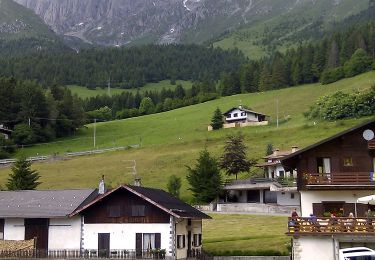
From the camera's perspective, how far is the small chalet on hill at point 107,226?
49.6 meters

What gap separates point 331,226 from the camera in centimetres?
3956

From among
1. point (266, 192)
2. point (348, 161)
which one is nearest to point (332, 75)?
point (266, 192)

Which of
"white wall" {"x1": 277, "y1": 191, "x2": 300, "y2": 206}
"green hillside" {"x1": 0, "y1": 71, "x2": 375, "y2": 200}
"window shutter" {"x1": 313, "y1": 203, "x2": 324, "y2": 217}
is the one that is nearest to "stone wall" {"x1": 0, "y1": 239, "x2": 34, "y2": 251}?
"window shutter" {"x1": 313, "y1": 203, "x2": 324, "y2": 217}

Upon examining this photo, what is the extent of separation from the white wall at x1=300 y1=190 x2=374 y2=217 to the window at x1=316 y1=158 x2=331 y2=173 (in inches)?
65.9

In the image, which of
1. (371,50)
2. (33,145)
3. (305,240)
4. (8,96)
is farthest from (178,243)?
(371,50)

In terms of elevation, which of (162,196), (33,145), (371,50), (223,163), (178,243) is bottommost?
(178,243)

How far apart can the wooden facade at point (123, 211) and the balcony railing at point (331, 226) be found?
12941 millimetres

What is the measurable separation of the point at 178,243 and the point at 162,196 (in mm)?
5105

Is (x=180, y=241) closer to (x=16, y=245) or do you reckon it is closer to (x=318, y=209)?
(x=318, y=209)

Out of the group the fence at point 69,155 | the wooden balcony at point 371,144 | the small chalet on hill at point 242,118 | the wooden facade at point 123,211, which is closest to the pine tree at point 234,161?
the fence at point 69,155

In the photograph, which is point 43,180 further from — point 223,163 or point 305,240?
point 305,240

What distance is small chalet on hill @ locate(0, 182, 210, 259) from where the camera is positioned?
49.6 metres

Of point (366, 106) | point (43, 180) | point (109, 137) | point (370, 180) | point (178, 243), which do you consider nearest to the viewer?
point (370, 180)

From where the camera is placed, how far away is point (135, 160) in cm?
11450
